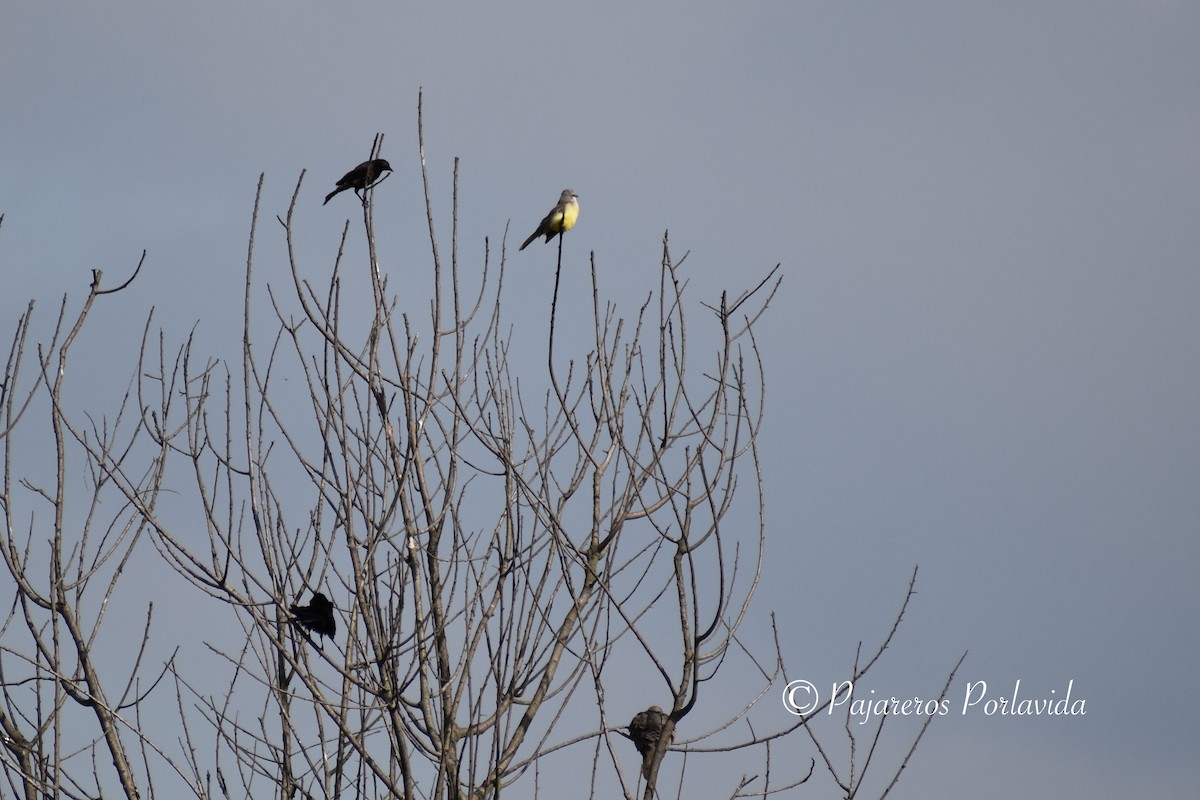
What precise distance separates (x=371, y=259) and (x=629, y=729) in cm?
172

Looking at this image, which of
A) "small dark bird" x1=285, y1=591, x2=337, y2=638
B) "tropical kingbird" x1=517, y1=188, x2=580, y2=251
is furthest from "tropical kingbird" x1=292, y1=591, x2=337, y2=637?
"tropical kingbird" x1=517, y1=188, x2=580, y2=251

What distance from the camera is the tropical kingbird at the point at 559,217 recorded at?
8.59m

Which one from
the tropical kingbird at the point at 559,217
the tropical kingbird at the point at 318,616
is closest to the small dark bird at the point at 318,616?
the tropical kingbird at the point at 318,616

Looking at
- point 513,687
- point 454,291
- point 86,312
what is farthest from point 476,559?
point 86,312

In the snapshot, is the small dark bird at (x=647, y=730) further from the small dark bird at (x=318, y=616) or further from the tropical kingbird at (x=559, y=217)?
the tropical kingbird at (x=559, y=217)

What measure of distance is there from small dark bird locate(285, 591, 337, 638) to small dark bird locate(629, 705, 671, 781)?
3.99 feet

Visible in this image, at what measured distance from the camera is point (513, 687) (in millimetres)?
4145

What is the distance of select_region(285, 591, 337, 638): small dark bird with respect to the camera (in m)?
4.66

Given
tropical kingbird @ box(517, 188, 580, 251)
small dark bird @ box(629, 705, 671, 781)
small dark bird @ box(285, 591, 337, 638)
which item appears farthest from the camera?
tropical kingbird @ box(517, 188, 580, 251)

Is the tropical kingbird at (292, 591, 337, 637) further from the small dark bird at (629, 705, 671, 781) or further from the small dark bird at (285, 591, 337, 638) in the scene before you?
the small dark bird at (629, 705, 671, 781)

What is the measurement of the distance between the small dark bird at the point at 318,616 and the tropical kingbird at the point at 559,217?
14.3 feet

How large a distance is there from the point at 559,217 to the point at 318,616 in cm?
463

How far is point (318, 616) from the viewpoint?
184 inches

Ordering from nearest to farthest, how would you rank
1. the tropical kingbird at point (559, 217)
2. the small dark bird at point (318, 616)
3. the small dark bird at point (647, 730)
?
the small dark bird at point (647, 730), the small dark bird at point (318, 616), the tropical kingbird at point (559, 217)
